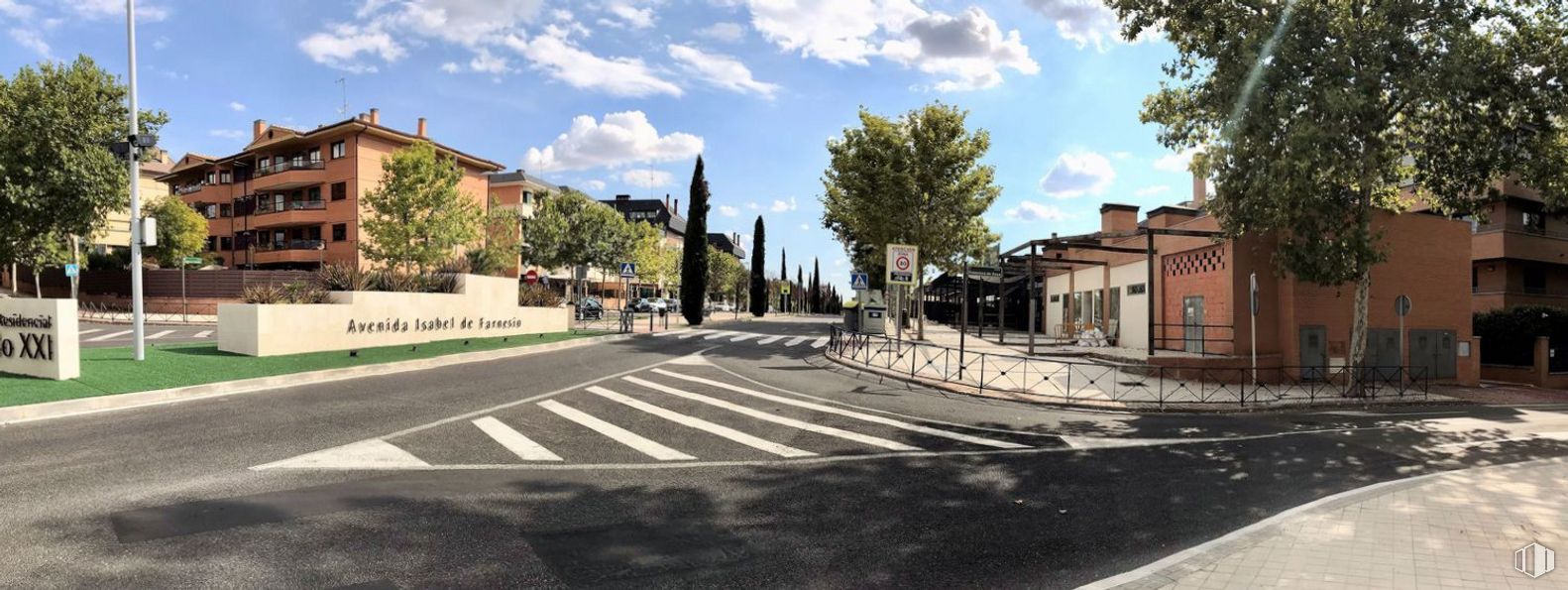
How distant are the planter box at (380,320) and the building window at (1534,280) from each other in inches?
1915

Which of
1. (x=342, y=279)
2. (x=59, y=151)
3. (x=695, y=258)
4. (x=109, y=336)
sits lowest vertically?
(x=109, y=336)

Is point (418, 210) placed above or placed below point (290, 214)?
below

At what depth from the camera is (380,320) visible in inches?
763

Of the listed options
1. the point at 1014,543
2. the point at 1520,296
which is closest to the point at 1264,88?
the point at 1014,543

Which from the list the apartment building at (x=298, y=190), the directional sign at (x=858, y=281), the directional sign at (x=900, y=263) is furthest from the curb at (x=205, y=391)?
the apartment building at (x=298, y=190)

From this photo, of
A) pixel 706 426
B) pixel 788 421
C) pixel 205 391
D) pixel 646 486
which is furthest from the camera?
pixel 205 391

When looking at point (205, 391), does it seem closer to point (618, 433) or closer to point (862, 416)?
point (618, 433)

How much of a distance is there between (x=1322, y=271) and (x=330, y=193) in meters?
53.8

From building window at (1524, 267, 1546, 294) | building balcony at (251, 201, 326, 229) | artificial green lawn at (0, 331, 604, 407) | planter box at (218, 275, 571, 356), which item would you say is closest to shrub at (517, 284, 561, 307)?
planter box at (218, 275, 571, 356)

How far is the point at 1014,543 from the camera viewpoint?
5230mm

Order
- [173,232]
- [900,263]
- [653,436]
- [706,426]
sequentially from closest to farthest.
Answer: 1. [653,436]
2. [706,426]
3. [900,263]
4. [173,232]

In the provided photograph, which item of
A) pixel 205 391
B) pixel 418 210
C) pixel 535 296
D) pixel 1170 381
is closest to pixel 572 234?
pixel 418 210

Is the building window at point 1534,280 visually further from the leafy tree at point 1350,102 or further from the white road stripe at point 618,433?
the white road stripe at point 618,433

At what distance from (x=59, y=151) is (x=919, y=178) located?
33821 mm
